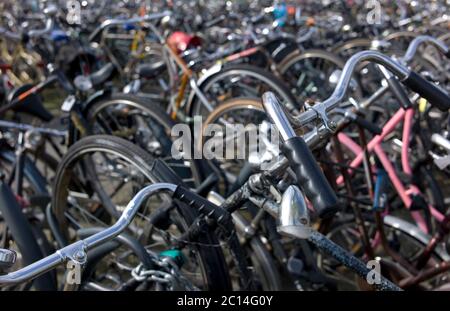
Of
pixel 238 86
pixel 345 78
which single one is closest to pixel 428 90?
pixel 345 78

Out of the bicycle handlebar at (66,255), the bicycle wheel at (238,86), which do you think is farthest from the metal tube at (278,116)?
the bicycle wheel at (238,86)

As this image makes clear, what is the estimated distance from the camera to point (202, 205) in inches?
59.6

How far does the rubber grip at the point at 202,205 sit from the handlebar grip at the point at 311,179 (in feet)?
1.80

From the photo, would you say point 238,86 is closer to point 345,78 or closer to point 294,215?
point 345,78

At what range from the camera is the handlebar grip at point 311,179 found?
0.93 m

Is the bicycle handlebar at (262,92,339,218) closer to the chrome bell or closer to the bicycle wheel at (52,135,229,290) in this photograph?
the chrome bell

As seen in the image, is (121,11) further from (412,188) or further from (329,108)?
(329,108)

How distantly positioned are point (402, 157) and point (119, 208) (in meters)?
1.65

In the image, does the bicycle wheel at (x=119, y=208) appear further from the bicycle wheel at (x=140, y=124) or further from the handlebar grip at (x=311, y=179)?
the handlebar grip at (x=311, y=179)

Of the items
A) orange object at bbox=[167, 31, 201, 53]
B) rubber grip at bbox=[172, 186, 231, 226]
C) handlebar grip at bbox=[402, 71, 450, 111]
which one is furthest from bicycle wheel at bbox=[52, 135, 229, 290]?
orange object at bbox=[167, 31, 201, 53]

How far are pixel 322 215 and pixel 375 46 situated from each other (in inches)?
133

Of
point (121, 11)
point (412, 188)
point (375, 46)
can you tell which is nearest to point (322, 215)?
point (412, 188)
